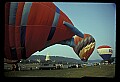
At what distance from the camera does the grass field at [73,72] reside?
2.28m

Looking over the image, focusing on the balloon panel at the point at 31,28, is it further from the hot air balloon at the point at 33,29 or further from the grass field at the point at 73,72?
the grass field at the point at 73,72

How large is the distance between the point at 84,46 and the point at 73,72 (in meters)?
0.30

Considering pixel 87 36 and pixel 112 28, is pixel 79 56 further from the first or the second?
pixel 112 28

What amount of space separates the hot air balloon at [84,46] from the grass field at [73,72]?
0.13m

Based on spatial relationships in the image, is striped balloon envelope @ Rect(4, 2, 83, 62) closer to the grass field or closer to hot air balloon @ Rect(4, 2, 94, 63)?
hot air balloon @ Rect(4, 2, 94, 63)

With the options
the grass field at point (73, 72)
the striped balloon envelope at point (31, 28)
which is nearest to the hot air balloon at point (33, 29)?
the striped balloon envelope at point (31, 28)

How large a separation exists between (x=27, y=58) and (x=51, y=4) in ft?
2.04

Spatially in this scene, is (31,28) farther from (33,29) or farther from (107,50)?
(107,50)

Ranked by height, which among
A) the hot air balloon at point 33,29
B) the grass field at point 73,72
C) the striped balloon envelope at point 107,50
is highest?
the hot air balloon at point 33,29

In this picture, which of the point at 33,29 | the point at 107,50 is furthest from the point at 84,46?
the point at 33,29

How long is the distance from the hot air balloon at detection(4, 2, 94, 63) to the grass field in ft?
0.50

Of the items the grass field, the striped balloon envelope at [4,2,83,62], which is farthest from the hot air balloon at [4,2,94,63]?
the grass field

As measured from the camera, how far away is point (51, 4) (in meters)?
2.29
